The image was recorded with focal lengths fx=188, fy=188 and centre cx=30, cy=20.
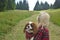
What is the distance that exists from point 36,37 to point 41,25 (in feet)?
0.41

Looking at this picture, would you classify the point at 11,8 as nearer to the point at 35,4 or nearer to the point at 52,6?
the point at 35,4

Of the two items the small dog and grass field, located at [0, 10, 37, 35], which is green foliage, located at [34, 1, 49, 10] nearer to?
grass field, located at [0, 10, 37, 35]

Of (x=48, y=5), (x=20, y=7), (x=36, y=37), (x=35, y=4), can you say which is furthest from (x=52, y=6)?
(x=36, y=37)

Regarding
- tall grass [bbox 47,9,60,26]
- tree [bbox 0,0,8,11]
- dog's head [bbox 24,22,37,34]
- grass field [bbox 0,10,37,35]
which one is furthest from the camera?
tree [bbox 0,0,8,11]

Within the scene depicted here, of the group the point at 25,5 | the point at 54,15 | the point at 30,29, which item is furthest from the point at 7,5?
the point at 30,29

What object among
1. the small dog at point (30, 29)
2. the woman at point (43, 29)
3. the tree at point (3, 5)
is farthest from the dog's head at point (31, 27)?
the tree at point (3, 5)

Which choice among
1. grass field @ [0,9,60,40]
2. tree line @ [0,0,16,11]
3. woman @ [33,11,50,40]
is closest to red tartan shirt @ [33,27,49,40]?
woman @ [33,11,50,40]

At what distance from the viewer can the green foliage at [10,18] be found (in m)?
2.63

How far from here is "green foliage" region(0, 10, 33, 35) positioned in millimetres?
2627

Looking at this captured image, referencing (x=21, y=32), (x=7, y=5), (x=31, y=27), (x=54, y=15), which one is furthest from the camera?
(x=7, y=5)

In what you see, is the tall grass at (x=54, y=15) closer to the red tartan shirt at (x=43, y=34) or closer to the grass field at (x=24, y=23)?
the grass field at (x=24, y=23)

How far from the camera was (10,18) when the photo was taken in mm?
2740

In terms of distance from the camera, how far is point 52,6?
2598 millimetres

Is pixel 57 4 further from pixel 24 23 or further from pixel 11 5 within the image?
pixel 11 5
